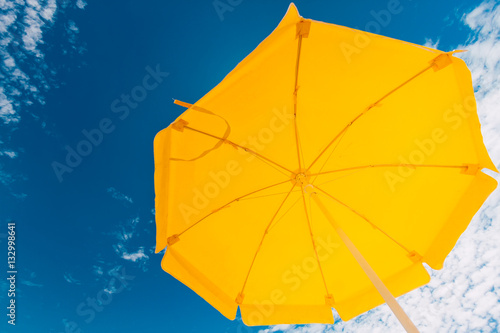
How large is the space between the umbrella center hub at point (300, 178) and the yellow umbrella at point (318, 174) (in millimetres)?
23

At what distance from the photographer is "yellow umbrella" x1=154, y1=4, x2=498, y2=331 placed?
2555 millimetres

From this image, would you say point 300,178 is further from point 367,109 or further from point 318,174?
point 367,109

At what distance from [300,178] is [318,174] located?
26 cm

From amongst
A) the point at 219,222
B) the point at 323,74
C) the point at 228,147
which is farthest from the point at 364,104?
the point at 219,222

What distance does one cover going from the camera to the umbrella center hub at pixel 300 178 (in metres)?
3.33

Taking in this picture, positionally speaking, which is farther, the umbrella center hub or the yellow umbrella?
the umbrella center hub

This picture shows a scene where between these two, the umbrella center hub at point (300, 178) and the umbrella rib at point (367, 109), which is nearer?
the umbrella rib at point (367, 109)

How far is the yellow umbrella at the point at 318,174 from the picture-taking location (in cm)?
255

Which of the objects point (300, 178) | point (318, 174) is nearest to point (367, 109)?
point (318, 174)

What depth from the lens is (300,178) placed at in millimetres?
3354

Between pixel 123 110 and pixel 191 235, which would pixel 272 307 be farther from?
pixel 123 110

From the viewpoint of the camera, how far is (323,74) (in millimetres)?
2709

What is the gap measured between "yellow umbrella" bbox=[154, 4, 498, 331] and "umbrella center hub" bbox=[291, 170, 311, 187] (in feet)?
0.07

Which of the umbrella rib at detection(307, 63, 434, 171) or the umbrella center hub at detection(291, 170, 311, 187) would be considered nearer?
the umbrella rib at detection(307, 63, 434, 171)
